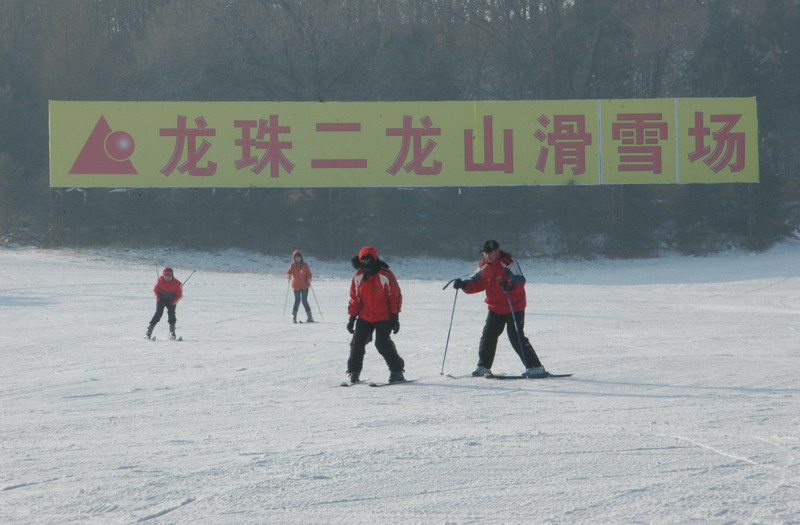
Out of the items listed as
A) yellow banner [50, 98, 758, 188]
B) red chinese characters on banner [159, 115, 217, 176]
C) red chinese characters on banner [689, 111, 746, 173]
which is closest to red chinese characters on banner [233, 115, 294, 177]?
yellow banner [50, 98, 758, 188]

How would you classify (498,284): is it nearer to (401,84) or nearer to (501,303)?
(501,303)

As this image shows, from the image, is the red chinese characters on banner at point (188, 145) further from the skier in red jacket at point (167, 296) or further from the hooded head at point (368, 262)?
the hooded head at point (368, 262)

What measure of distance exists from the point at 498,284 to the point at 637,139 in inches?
949

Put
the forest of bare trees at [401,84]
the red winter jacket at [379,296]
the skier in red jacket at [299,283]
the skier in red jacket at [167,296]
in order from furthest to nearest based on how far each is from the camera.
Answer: the forest of bare trees at [401,84] < the skier in red jacket at [299,283] < the skier in red jacket at [167,296] < the red winter jacket at [379,296]

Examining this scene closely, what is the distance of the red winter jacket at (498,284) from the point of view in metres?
8.84

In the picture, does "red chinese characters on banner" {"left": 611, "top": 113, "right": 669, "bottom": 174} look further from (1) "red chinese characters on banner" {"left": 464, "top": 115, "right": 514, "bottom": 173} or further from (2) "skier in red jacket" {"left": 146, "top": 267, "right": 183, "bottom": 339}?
(2) "skier in red jacket" {"left": 146, "top": 267, "right": 183, "bottom": 339}

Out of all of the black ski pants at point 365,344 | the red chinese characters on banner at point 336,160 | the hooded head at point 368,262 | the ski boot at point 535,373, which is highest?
the red chinese characters on banner at point 336,160

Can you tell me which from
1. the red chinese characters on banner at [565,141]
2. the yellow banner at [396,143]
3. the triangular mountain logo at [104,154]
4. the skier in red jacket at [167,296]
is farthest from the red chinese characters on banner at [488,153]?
the skier in red jacket at [167,296]

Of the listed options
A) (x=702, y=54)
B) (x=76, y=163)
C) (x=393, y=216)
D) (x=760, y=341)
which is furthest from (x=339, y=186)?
(x=760, y=341)

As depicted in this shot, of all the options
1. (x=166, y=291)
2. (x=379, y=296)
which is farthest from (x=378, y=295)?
(x=166, y=291)

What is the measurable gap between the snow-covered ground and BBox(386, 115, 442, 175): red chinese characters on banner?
→ 51.2 ft

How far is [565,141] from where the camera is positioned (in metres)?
31.2

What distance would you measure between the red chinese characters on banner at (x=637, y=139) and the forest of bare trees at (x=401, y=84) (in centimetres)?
239

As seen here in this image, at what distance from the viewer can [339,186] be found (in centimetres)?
3077
